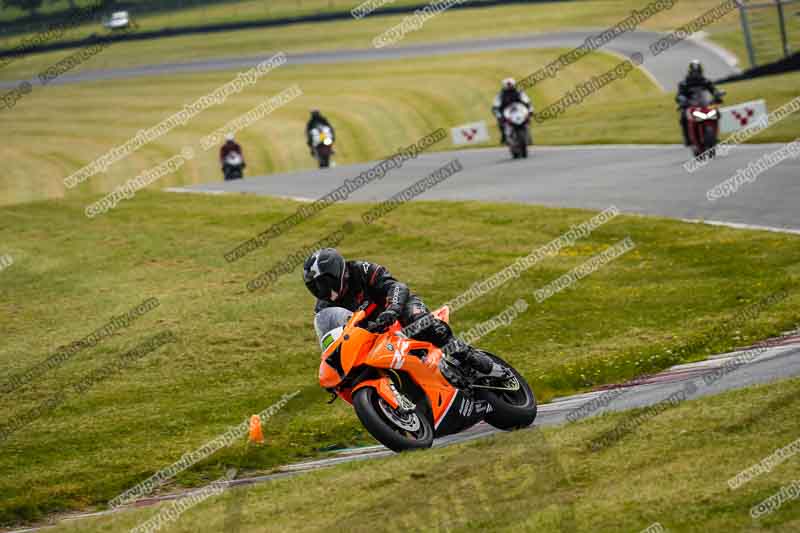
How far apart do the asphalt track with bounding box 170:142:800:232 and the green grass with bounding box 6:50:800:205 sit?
13.2 feet

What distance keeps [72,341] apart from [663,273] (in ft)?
30.8

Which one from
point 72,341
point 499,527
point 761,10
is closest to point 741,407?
point 499,527

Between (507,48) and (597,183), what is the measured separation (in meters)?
43.4

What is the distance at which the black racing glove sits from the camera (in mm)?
9391

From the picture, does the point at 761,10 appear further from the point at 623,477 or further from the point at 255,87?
the point at 623,477

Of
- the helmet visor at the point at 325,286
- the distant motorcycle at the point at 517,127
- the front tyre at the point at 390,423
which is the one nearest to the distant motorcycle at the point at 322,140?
the distant motorcycle at the point at 517,127

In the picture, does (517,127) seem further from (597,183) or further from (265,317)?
(265,317)

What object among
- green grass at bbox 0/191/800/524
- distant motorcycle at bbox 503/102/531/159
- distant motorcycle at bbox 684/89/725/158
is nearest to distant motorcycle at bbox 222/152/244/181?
distant motorcycle at bbox 503/102/531/159

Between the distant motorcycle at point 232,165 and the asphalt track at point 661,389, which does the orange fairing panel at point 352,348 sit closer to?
the asphalt track at point 661,389

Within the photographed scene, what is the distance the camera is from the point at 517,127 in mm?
32281

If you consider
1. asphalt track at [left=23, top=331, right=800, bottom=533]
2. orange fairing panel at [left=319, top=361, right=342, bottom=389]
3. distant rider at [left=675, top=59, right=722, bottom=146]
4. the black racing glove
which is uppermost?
distant rider at [left=675, top=59, right=722, bottom=146]

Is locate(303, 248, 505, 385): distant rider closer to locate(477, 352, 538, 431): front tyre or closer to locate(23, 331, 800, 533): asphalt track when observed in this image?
locate(477, 352, 538, 431): front tyre

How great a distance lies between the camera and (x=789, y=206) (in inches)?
808

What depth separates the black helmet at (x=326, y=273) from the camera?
9.52 m
